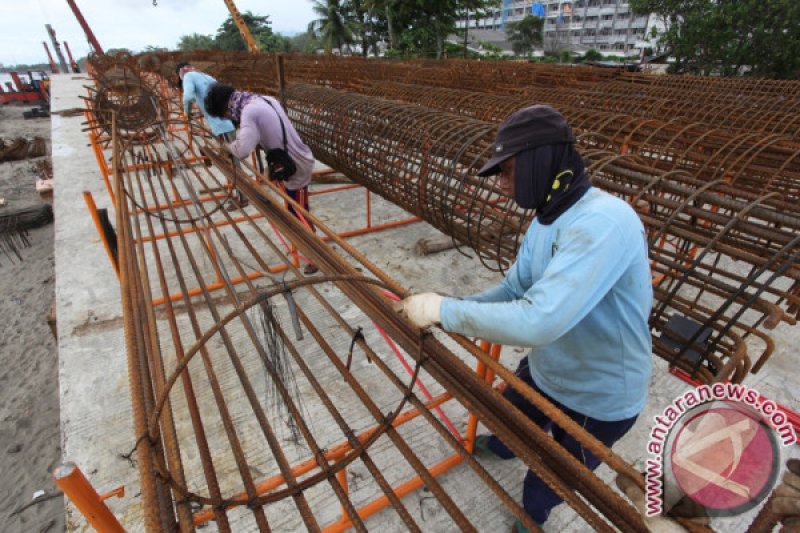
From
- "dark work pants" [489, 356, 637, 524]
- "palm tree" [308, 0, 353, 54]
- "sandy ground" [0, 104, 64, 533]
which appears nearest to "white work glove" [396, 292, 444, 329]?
"dark work pants" [489, 356, 637, 524]

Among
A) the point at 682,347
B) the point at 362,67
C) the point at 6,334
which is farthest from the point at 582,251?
the point at 362,67

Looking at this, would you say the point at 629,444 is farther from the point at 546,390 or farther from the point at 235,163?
the point at 235,163

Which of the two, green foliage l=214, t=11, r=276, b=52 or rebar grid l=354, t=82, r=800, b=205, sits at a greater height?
green foliage l=214, t=11, r=276, b=52

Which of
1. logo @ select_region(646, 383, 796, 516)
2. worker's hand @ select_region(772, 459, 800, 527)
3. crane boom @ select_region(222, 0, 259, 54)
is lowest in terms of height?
logo @ select_region(646, 383, 796, 516)

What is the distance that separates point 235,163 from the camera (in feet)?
11.9

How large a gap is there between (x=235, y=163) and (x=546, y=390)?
10.5ft

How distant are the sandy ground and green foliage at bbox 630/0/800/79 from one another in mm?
20203

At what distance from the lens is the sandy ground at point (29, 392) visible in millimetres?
3076

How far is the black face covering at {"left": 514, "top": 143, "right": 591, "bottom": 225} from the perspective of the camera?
47.1 inches

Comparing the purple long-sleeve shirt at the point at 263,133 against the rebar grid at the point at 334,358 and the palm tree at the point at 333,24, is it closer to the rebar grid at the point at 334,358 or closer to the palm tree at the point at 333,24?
the rebar grid at the point at 334,358

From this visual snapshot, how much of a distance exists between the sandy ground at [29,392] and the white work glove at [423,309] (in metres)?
3.22

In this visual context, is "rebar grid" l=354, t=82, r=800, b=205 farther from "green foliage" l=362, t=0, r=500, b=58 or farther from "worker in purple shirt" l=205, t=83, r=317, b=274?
"green foliage" l=362, t=0, r=500, b=58

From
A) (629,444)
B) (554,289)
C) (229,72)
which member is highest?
(229,72)

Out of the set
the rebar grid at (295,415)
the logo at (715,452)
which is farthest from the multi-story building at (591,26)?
the logo at (715,452)
